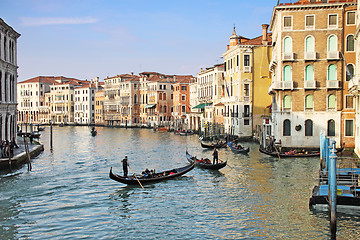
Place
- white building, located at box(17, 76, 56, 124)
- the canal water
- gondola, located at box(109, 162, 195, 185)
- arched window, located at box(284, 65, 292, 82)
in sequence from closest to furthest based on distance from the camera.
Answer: the canal water, gondola, located at box(109, 162, 195, 185), arched window, located at box(284, 65, 292, 82), white building, located at box(17, 76, 56, 124)

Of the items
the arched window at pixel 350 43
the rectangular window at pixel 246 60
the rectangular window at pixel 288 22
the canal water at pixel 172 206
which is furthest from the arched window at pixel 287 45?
the rectangular window at pixel 246 60

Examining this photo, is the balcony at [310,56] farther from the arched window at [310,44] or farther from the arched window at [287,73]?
the arched window at [287,73]

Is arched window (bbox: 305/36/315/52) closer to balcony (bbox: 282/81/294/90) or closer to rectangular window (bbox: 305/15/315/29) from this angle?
rectangular window (bbox: 305/15/315/29)

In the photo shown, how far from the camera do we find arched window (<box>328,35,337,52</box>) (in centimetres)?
2128

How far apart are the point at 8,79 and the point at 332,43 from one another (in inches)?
655

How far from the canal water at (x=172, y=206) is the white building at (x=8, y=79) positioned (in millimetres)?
3590

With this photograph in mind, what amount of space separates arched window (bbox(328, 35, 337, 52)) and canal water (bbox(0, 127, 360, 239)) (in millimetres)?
6916

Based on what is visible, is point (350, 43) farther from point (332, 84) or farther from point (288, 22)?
point (288, 22)

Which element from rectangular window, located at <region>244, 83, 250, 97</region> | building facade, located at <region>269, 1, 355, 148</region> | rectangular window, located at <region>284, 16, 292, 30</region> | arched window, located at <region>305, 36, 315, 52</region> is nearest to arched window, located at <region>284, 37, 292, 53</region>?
building facade, located at <region>269, 1, 355, 148</region>

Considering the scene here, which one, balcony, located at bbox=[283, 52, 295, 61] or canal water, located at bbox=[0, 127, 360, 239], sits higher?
balcony, located at bbox=[283, 52, 295, 61]

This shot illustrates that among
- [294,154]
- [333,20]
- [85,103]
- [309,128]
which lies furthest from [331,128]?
[85,103]

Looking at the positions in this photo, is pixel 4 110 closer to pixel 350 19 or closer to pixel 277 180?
pixel 277 180

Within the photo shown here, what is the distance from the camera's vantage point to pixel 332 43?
70.0ft

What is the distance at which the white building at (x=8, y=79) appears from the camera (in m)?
19.6
